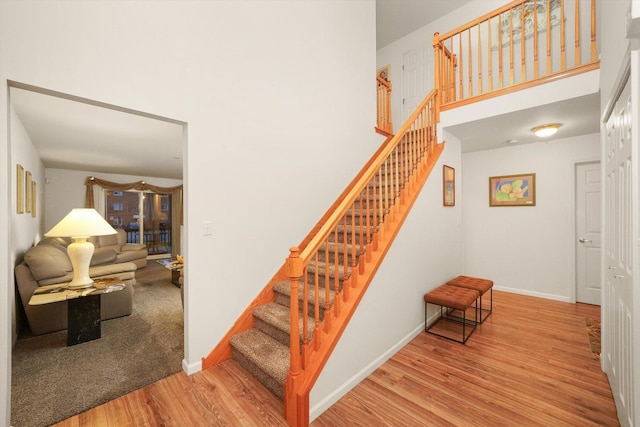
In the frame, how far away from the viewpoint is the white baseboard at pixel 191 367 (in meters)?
2.12

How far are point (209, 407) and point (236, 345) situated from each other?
0.50 m

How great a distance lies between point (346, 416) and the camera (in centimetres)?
174

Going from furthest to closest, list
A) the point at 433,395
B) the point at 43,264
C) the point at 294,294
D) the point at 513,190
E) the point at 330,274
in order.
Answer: the point at 513,190, the point at 43,264, the point at 330,274, the point at 433,395, the point at 294,294

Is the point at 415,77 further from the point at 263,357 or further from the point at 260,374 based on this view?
the point at 260,374

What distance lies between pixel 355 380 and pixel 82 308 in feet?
9.08

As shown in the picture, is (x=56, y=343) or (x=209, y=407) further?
(x=56, y=343)

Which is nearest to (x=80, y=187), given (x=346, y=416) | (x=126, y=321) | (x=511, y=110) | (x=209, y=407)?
(x=126, y=321)

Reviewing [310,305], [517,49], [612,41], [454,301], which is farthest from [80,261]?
[517,49]

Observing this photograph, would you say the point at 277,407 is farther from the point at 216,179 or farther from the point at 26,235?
the point at 26,235

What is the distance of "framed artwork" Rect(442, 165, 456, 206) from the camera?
339 centimetres

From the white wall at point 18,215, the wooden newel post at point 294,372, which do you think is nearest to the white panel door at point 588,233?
the wooden newel post at point 294,372

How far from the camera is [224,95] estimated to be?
7.70ft

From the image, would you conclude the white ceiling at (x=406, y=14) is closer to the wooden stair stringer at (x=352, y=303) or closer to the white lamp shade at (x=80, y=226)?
the wooden stair stringer at (x=352, y=303)

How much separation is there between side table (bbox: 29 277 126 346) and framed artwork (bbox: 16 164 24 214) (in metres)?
1.23
